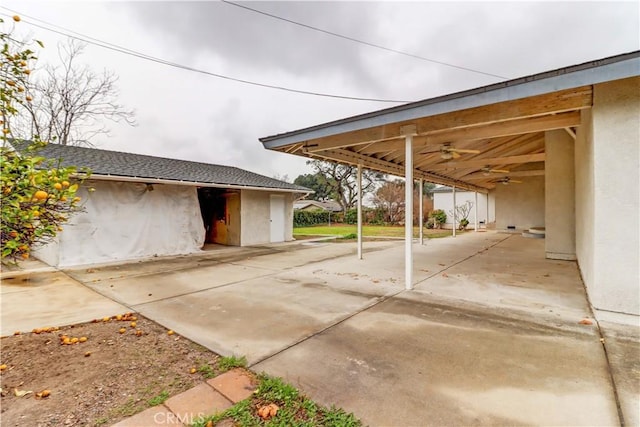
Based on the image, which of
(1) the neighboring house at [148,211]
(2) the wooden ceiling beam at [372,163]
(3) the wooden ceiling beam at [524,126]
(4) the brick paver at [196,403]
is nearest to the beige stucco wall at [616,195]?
(3) the wooden ceiling beam at [524,126]

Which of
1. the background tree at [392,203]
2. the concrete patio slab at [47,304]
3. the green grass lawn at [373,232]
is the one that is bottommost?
the concrete patio slab at [47,304]

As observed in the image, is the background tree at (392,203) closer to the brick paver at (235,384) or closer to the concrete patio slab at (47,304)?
the concrete patio slab at (47,304)

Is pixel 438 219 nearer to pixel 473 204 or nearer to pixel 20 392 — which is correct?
pixel 473 204

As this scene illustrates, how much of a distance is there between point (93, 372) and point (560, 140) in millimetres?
9899

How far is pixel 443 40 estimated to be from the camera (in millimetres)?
10359

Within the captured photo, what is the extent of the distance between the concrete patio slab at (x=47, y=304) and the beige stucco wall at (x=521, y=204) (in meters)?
17.0

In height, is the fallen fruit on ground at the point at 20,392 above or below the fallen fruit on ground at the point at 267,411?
below

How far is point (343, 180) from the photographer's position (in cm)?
3331

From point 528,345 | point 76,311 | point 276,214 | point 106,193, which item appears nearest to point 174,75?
point 106,193

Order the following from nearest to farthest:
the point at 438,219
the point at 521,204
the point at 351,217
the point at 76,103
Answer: the point at 521,204, the point at 76,103, the point at 438,219, the point at 351,217

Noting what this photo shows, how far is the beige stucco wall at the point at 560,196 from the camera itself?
7082mm

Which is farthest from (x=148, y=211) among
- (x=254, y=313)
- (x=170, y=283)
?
(x=254, y=313)

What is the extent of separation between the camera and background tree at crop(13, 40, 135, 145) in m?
15.4

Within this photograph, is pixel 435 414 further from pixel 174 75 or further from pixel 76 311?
pixel 174 75
